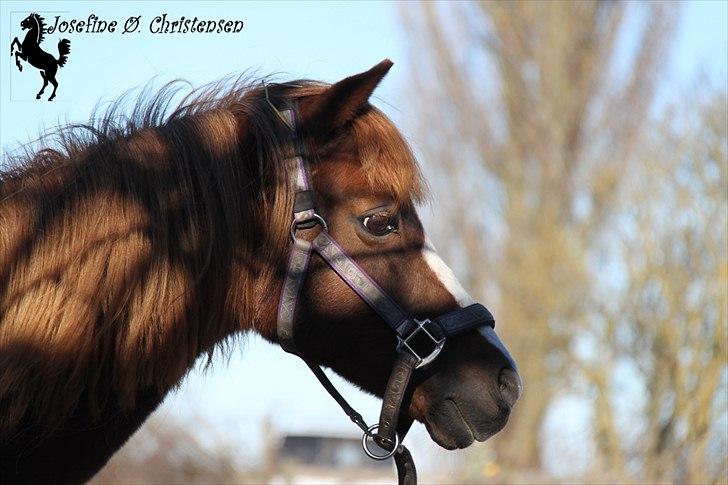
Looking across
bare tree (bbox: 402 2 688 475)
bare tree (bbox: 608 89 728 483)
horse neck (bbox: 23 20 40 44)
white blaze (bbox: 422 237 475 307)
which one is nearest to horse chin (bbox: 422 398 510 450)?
white blaze (bbox: 422 237 475 307)

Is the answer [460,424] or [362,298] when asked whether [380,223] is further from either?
[460,424]

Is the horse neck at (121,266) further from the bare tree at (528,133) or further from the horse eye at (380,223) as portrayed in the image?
the bare tree at (528,133)

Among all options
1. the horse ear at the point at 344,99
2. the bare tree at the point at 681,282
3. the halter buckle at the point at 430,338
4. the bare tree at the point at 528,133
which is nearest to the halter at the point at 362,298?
the halter buckle at the point at 430,338

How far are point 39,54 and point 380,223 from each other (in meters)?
2.06

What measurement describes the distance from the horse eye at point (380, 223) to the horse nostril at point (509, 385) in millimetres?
573

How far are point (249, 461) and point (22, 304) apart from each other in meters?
6.02

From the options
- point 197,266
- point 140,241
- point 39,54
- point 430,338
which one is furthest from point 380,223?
point 39,54

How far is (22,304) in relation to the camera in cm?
256

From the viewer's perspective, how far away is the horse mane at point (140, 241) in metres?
2.58

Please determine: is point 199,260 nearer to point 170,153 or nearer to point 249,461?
point 170,153

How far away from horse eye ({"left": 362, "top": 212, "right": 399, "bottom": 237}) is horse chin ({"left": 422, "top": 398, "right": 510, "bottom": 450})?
57cm

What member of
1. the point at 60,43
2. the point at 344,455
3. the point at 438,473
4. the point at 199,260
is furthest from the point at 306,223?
the point at 344,455

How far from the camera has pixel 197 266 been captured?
2.81 m

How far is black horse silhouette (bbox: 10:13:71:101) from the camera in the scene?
164 inches
